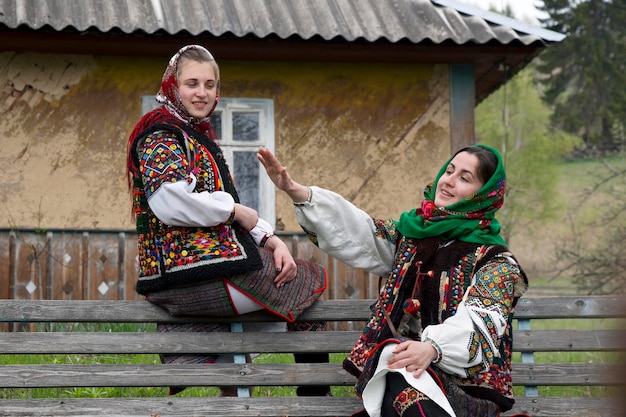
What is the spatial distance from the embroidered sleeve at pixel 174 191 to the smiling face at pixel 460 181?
0.83 m

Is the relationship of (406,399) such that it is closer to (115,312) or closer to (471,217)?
(471,217)

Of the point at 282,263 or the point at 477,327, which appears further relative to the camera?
the point at 282,263

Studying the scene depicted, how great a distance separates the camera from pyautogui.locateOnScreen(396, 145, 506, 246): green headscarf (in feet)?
11.9

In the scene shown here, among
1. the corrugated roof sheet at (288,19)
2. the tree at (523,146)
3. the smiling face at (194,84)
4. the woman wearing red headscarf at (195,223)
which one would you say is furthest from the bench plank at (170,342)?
the tree at (523,146)

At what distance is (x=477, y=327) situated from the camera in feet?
11.1

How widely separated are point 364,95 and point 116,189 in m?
2.44

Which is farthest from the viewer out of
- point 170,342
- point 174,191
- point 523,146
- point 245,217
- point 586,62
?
point 586,62

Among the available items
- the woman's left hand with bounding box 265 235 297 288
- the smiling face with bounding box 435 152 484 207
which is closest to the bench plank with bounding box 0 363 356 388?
the woman's left hand with bounding box 265 235 297 288

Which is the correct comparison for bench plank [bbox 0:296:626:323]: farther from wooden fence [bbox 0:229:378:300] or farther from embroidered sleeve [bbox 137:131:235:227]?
wooden fence [bbox 0:229:378:300]

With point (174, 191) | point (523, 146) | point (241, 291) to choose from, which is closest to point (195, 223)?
point (174, 191)

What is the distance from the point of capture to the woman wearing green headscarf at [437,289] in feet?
11.0

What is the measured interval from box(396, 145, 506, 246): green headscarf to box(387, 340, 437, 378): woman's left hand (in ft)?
1.65

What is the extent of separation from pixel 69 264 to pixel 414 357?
17.3ft

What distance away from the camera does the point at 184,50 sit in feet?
12.7
